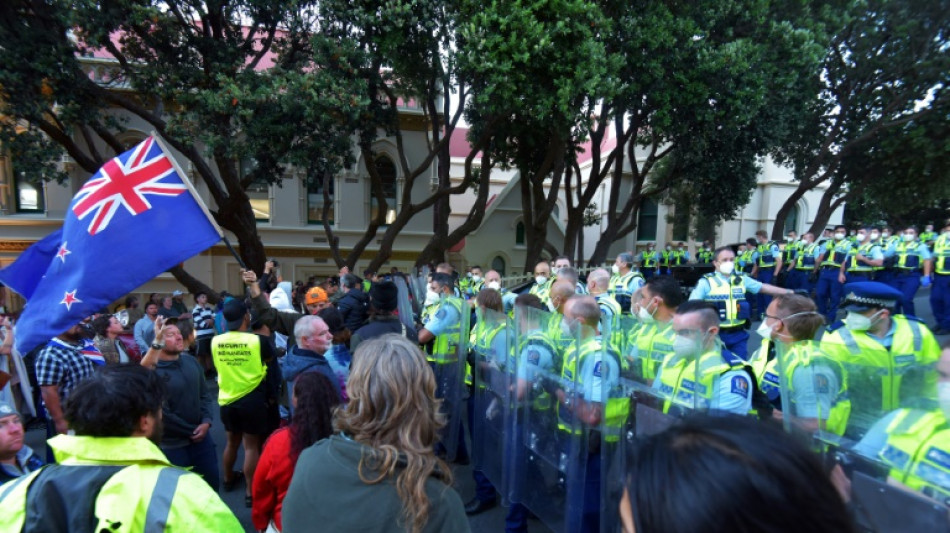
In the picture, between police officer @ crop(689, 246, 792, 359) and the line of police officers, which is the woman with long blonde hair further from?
police officer @ crop(689, 246, 792, 359)

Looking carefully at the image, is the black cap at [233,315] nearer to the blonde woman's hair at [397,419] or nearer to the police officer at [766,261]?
the blonde woman's hair at [397,419]

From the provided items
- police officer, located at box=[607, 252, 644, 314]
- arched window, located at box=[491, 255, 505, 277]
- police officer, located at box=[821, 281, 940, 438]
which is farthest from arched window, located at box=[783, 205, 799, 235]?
police officer, located at box=[821, 281, 940, 438]

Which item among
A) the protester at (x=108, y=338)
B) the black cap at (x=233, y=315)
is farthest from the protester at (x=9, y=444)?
the protester at (x=108, y=338)

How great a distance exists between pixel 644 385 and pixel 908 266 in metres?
9.78

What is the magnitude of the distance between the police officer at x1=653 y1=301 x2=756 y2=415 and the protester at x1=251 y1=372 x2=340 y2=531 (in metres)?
1.65

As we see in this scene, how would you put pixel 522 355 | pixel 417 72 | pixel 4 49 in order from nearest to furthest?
pixel 522 355, pixel 4 49, pixel 417 72

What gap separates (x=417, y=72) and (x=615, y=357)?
32.9ft

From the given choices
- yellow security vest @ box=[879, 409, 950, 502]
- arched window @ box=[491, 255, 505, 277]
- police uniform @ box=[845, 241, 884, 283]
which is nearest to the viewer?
yellow security vest @ box=[879, 409, 950, 502]

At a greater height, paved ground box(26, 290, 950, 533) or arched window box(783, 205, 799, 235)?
arched window box(783, 205, 799, 235)

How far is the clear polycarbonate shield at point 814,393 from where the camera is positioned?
6.24ft

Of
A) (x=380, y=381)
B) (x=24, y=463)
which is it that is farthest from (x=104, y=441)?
(x=24, y=463)

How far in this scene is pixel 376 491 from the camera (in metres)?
1.42

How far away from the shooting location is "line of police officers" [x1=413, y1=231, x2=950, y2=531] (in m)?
1.77

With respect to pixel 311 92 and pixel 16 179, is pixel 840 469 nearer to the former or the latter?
pixel 311 92
